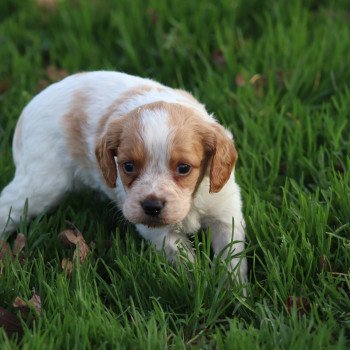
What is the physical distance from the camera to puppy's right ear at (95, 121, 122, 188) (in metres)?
3.60

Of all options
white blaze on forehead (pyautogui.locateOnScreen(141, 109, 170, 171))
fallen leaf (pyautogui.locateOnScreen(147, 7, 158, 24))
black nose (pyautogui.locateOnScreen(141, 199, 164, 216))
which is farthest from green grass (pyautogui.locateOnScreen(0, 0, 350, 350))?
white blaze on forehead (pyautogui.locateOnScreen(141, 109, 170, 171))

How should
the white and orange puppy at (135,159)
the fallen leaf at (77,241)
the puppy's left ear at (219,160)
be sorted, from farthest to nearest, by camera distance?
1. the fallen leaf at (77,241)
2. the puppy's left ear at (219,160)
3. the white and orange puppy at (135,159)

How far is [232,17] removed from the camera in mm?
5918

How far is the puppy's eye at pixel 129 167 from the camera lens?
11.4 ft

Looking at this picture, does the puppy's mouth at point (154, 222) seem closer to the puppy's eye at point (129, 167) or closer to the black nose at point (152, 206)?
the black nose at point (152, 206)

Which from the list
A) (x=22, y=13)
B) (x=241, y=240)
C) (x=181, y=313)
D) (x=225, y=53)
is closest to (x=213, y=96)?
(x=225, y=53)

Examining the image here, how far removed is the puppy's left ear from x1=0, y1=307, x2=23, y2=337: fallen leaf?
1.11 metres

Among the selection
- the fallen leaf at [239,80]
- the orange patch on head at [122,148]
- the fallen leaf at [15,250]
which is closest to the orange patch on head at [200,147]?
the orange patch on head at [122,148]

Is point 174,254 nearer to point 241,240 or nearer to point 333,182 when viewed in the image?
point 241,240

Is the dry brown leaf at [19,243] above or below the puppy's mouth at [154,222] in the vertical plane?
below

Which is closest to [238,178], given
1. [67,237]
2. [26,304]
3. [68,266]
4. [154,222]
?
[154,222]

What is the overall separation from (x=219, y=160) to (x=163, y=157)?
303 millimetres

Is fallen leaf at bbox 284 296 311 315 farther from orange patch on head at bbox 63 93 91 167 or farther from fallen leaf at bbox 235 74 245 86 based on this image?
fallen leaf at bbox 235 74 245 86

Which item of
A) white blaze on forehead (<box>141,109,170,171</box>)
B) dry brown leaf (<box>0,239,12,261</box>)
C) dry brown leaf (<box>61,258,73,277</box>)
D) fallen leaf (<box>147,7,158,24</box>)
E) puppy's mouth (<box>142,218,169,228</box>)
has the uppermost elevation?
white blaze on forehead (<box>141,109,170,171</box>)
